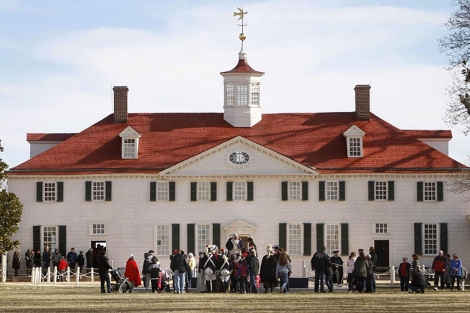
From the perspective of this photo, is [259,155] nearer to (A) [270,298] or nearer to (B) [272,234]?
(B) [272,234]

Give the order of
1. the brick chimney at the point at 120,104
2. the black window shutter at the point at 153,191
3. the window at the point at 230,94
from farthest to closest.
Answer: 1. the window at the point at 230,94
2. the brick chimney at the point at 120,104
3. the black window shutter at the point at 153,191

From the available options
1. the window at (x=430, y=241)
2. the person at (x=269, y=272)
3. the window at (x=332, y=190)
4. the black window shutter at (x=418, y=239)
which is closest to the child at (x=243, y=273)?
the person at (x=269, y=272)

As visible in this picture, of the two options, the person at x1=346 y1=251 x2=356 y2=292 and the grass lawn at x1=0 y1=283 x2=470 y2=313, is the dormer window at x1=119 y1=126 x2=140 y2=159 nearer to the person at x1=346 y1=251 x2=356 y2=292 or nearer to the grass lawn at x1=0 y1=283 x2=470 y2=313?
the person at x1=346 y1=251 x2=356 y2=292

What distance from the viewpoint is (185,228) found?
66.4 meters

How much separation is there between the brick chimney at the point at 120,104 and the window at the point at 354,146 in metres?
11.7

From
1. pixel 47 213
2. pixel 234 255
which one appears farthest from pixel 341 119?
pixel 234 255

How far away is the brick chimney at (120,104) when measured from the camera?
70.8 meters

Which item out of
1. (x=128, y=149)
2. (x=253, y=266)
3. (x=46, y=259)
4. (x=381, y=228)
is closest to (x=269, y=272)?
(x=253, y=266)

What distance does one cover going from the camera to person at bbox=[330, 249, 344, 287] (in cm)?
4909

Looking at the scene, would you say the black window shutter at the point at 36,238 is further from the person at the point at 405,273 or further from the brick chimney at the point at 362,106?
the person at the point at 405,273

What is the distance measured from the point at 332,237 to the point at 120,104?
13094 millimetres

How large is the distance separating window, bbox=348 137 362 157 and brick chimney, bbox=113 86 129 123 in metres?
11.7

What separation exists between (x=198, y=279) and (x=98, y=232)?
20.2 meters

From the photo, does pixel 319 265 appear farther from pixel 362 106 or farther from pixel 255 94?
pixel 255 94
